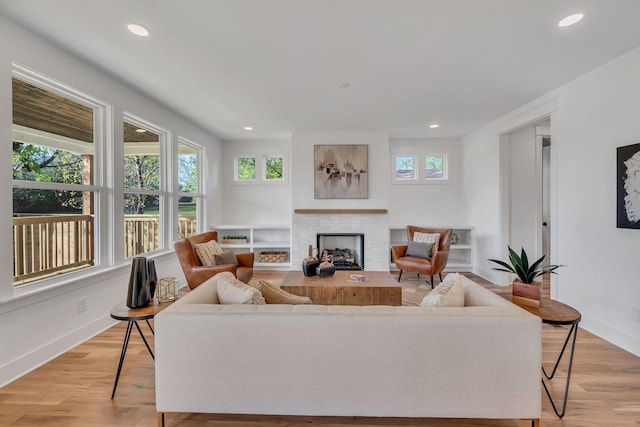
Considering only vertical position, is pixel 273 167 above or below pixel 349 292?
above

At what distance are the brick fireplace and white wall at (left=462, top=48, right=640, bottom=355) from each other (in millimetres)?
2404

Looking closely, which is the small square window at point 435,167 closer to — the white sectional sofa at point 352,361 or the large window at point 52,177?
the white sectional sofa at point 352,361

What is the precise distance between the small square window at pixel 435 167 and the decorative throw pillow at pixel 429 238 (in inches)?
56.6

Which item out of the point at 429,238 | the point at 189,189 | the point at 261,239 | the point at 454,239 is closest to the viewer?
the point at 429,238

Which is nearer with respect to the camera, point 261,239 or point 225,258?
point 225,258

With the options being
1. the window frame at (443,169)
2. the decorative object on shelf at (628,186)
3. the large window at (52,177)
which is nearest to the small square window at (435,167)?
the window frame at (443,169)

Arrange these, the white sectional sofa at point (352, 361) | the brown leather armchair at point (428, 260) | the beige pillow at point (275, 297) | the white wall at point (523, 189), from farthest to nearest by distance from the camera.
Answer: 1. the white wall at point (523, 189)
2. the brown leather armchair at point (428, 260)
3. the beige pillow at point (275, 297)
4. the white sectional sofa at point (352, 361)

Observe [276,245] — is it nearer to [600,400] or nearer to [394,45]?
[394,45]

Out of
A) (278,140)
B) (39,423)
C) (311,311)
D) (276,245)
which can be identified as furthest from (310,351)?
(278,140)

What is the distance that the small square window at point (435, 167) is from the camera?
5828 millimetres

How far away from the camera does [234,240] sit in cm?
565

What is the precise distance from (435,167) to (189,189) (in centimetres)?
453

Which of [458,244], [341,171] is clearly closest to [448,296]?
[341,171]

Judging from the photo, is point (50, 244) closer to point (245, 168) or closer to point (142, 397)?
point (142, 397)
